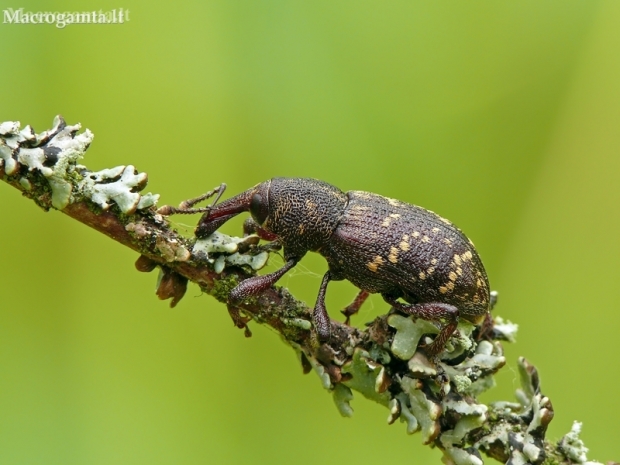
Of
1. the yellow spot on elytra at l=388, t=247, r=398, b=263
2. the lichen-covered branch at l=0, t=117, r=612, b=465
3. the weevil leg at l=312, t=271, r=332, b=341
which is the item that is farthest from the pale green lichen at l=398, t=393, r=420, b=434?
the yellow spot on elytra at l=388, t=247, r=398, b=263

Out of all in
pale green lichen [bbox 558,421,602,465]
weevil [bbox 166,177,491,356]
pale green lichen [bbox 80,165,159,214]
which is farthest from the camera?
weevil [bbox 166,177,491,356]

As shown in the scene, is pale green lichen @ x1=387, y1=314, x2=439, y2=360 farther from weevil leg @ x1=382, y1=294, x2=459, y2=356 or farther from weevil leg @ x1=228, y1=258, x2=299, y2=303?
weevil leg @ x1=228, y1=258, x2=299, y2=303

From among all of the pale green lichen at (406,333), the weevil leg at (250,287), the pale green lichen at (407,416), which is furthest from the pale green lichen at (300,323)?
the pale green lichen at (407,416)

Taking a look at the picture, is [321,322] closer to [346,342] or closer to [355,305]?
[346,342]

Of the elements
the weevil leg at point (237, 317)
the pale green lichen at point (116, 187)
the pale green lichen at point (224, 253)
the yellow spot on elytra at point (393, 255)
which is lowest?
the weevil leg at point (237, 317)

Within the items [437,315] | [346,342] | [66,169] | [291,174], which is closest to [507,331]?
[437,315]

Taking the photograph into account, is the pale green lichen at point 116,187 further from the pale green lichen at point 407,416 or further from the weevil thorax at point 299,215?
the pale green lichen at point 407,416
